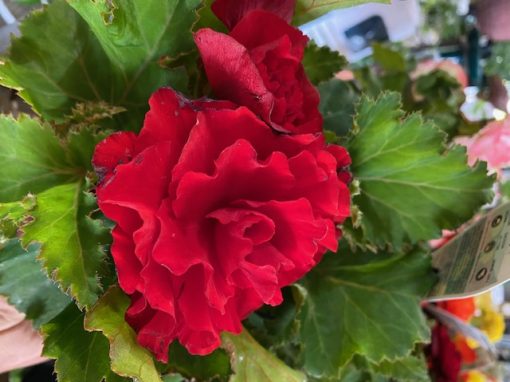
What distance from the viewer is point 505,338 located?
1651 millimetres

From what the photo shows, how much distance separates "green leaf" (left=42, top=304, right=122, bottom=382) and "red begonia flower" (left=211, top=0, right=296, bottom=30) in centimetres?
23

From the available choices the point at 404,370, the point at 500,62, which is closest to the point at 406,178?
the point at 404,370

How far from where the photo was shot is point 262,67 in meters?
0.35

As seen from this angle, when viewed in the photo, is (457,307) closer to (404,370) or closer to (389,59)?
(404,370)

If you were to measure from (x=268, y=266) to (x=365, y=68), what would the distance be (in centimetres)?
62

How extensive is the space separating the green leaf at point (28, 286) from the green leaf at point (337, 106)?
302 millimetres

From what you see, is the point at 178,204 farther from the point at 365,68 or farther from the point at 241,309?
the point at 365,68

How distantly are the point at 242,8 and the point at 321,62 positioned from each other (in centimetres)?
14

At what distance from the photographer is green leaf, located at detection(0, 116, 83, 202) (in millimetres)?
371

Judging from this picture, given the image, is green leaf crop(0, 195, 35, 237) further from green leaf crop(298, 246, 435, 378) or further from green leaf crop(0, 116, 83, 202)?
green leaf crop(298, 246, 435, 378)

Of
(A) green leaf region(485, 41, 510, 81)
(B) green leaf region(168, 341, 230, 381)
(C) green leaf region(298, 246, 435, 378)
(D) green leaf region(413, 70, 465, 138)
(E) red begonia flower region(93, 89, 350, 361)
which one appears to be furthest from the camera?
(A) green leaf region(485, 41, 510, 81)

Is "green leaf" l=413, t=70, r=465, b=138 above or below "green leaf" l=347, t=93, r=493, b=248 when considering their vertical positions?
below

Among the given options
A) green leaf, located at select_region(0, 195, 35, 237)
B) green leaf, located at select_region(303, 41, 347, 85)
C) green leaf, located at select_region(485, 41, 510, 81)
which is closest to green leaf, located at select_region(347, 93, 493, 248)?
green leaf, located at select_region(303, 41, 347, 85)

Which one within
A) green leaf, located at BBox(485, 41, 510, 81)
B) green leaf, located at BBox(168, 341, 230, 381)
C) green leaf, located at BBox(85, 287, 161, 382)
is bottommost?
green leaf, located at BBox(485, 41, 510, 81)
